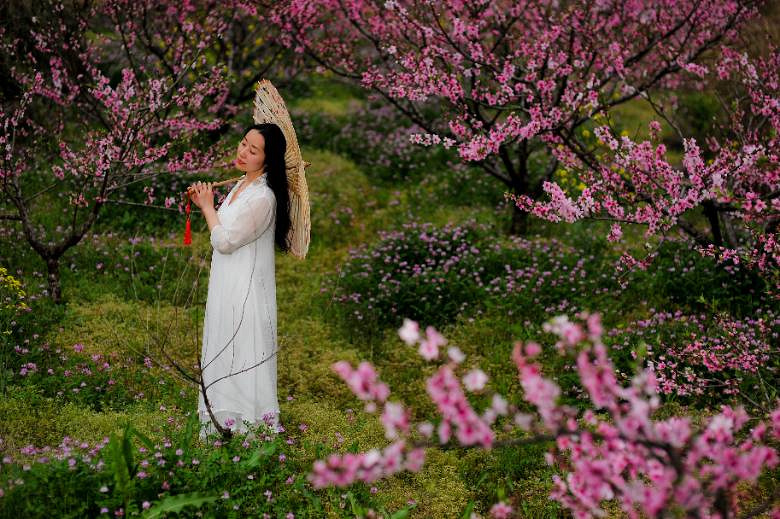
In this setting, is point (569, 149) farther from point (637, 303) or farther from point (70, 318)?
point (70, 318)

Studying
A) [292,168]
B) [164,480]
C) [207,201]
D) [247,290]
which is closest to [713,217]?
[292,168]

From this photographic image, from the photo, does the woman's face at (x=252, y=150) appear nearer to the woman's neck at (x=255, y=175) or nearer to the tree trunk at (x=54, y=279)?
the woman's neck at (x=255, y=175)

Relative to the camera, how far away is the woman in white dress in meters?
4.67

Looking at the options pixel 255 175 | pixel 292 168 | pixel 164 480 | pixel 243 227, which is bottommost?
pixel 164 480

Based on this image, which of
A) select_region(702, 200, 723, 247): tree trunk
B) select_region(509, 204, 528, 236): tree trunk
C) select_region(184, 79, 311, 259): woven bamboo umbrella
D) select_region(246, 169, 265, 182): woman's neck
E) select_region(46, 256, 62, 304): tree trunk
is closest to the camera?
select_region(246, 169, 265, 182): woman's neck

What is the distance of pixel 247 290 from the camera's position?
476 centimetres

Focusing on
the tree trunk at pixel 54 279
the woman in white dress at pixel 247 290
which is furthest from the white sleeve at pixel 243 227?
the tree trunk at pixel 54 279

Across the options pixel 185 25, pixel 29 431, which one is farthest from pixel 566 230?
pixel 29 431

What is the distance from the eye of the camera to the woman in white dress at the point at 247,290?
4.67 metres

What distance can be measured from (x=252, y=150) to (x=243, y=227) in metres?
0.60

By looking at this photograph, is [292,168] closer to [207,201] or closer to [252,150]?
[252,150]

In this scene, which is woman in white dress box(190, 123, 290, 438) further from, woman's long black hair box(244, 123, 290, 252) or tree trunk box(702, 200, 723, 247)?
tree trunk box(702, 200, 723, 247)

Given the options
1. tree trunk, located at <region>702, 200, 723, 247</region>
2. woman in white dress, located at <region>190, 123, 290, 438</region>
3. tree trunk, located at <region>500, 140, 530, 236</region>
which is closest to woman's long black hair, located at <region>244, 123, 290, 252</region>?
woman in white dress, located at <region>190, 123, 290, 438</region>

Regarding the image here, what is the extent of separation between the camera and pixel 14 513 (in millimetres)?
3627
